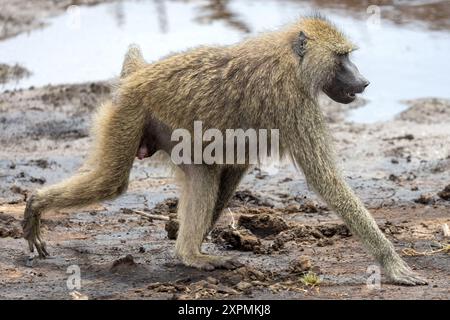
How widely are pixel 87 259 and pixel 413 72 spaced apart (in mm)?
7527

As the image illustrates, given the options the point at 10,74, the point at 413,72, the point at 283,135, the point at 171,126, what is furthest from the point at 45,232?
the point at 413,72

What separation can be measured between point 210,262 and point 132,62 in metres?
1.61

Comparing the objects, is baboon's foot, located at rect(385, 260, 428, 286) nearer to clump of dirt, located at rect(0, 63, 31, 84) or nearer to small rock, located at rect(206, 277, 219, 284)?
small rock, located at rect(206, 277, 219, 284)

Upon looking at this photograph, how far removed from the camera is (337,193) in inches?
269

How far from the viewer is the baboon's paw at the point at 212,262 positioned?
7141 mm

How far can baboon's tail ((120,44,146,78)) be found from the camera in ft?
24.7

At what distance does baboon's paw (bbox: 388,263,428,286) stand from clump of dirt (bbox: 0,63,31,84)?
25.8 feet

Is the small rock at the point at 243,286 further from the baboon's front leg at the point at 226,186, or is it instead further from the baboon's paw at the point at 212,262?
the baboon's front leg at the point at 226,186

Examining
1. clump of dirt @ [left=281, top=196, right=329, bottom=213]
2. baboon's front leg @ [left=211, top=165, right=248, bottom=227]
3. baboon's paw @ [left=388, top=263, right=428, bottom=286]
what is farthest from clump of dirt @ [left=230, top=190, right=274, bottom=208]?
baboon's paw @ [left=388, top=263, right=428, bottom=286]

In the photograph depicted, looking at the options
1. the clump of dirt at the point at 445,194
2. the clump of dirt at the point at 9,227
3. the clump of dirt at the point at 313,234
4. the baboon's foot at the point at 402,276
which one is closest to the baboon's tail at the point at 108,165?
the clump of dirt at the point at 9,227

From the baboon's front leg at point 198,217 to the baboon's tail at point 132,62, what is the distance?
864mm

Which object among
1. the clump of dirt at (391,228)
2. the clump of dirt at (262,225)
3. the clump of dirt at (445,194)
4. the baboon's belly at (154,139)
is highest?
the baboon's belly at (154,139)

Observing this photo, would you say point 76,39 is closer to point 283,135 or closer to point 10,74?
point 10,74

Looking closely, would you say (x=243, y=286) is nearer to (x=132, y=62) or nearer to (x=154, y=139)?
(x=154, y=139)
